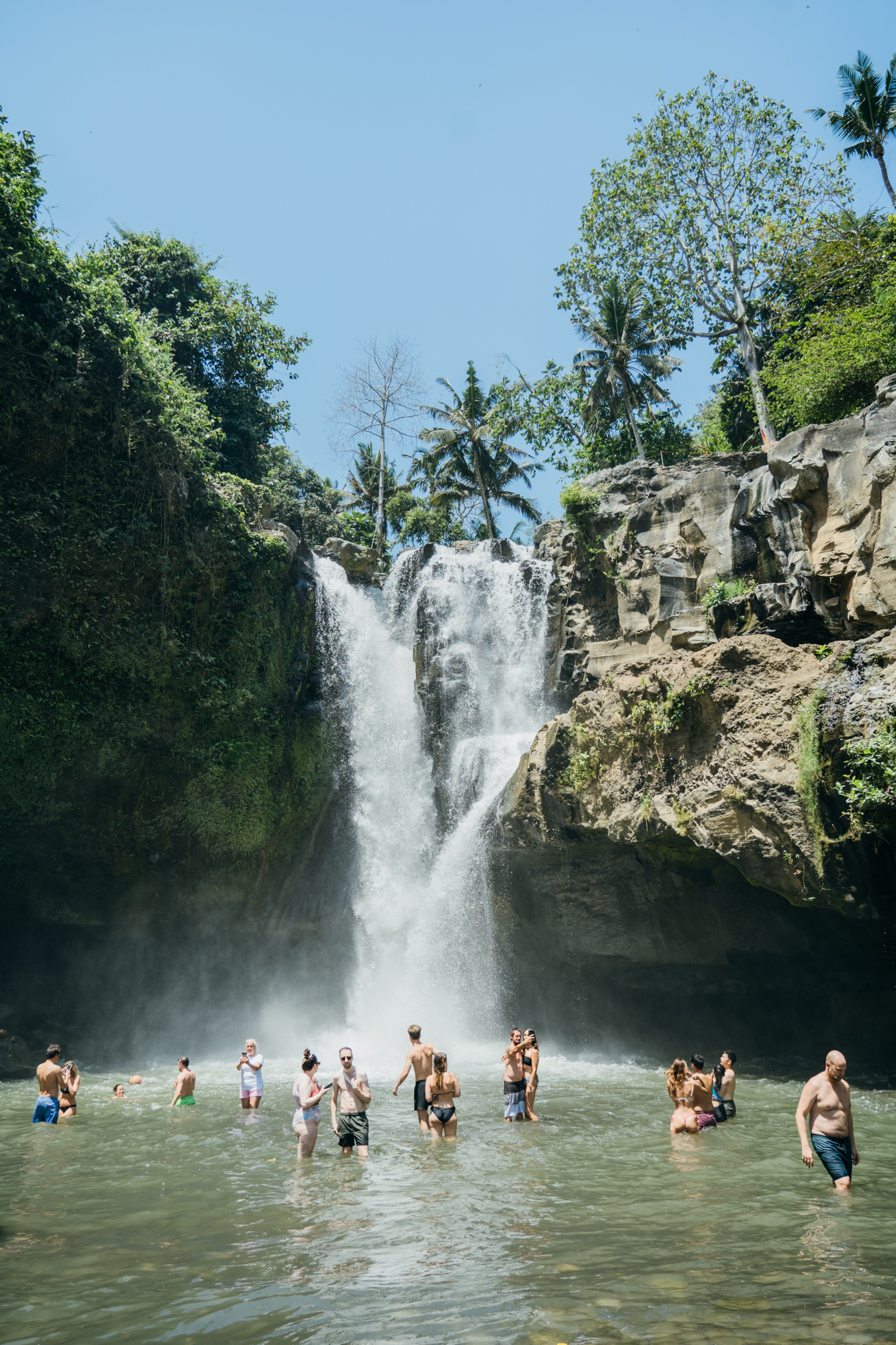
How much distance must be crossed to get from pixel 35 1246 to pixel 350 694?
18.8m

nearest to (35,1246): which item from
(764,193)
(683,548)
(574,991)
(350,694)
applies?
(574,991)

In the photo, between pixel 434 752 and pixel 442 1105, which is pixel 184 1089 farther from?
pixel 434 752

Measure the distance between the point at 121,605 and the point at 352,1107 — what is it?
13.8 meters

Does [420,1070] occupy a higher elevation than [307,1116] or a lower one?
higher

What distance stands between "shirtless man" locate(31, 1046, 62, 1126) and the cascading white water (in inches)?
381

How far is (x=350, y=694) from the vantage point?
82.8 feet

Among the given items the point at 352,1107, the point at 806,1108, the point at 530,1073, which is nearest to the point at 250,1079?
the point at 352,1107

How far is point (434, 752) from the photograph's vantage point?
24.0m

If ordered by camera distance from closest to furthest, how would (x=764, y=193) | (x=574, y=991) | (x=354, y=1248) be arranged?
1. (x=354, y=1248)
2. (x=574, y=991)
3. (x=764, y=193)

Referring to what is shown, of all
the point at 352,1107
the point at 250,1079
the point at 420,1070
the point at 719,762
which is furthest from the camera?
the point at 719,762

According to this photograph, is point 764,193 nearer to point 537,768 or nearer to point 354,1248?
point 537,768

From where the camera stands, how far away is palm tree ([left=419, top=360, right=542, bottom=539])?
39812 millimetres

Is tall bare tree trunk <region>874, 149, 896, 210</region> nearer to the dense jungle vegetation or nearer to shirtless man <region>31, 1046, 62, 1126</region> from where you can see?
the dense jungle vegetation

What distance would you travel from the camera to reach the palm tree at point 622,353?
3416 cm
